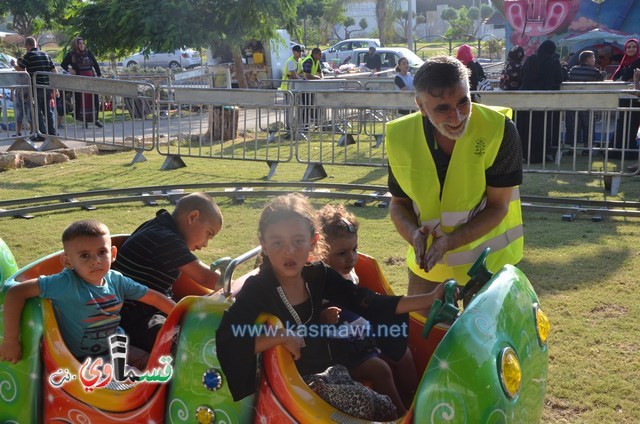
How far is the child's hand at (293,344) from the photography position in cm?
286

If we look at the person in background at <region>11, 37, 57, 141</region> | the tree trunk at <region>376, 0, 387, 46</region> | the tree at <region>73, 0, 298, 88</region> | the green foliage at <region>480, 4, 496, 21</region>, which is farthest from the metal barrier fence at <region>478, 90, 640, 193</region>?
the green foliage at <region>480, 4, 496, 21</region>

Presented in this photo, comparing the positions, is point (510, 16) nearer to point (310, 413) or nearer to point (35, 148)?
point (35, 148)

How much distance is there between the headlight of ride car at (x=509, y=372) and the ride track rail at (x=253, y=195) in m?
5.65

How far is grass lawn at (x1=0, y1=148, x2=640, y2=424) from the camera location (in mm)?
4223

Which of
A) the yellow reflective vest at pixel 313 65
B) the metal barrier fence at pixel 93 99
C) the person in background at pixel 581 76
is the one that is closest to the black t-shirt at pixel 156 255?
the metal barrier fence at pixel 93 99

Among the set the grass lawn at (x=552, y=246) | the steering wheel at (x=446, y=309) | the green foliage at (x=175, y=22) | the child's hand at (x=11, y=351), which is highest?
the green foliage at (x=175, y=22)

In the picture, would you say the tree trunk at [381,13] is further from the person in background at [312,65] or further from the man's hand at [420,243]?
the man's hand at [420,243]

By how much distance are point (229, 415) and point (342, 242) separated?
0.99 meters

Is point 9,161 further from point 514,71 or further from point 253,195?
point 514,71

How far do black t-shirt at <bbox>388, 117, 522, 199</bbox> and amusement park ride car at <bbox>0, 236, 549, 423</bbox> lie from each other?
511 millimetres

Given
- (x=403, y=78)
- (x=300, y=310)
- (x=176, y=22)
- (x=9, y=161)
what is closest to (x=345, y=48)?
(x=176, y=22)

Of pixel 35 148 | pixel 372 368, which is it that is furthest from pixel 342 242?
pixel 35 148

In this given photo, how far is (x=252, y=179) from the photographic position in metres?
10.7

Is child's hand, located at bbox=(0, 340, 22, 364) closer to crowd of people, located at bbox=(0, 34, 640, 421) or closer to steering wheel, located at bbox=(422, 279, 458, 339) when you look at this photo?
crowd of people, located at bbox=(0, 34, 640, 421)
